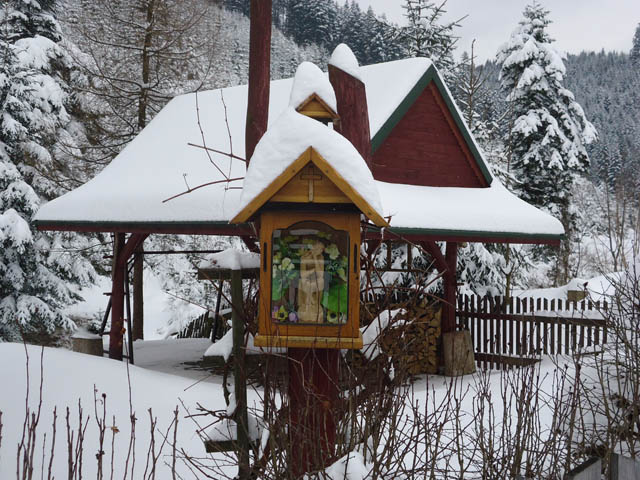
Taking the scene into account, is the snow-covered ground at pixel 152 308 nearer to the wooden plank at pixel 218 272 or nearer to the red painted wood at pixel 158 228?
the red painted wood at pixel 158 228

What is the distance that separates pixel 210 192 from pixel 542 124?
19.1 meters

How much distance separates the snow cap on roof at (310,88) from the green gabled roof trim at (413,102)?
6.21m

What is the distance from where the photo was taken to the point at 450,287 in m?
11.9

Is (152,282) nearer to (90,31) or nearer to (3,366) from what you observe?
(90,31)

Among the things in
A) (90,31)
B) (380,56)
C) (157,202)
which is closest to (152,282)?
(90,31)

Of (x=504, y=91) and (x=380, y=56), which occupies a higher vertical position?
(x=380, y=56)

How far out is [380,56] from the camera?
153 feet

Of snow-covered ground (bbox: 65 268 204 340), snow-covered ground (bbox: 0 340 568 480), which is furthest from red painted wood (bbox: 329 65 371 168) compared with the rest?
snow-covered ground (bbox: 65 268 204 340)

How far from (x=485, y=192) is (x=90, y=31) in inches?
522

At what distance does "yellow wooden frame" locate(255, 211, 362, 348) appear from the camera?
3.30 metres

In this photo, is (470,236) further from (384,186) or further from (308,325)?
(308,325)

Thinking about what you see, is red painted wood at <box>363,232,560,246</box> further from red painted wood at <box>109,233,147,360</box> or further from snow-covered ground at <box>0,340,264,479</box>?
red painted wood at <box>109,233,147,360</box>

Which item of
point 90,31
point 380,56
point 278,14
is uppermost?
point 278,14

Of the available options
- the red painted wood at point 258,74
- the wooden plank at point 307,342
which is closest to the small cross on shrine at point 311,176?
the wooden plank at point 307,342
